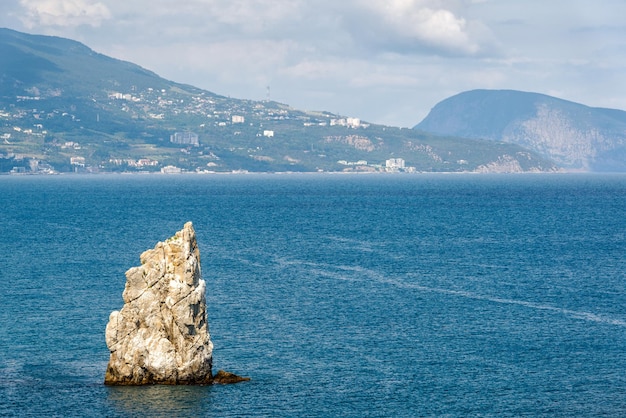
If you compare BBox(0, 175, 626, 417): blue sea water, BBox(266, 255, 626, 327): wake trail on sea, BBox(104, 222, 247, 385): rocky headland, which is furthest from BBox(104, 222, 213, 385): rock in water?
BBox(266, 255, 626, 327): wake trail on sea

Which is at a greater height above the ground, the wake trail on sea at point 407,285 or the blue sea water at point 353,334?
the wake trail on sea at point 407,285

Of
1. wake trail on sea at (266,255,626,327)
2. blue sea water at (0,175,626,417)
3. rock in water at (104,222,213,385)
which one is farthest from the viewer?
wake trail on sea at (266,255,626,327)

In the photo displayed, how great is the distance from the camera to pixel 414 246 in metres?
185

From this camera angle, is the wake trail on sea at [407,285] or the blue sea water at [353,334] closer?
the blue sea water at [353,334]

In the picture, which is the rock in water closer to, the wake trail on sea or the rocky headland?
the rocky headland

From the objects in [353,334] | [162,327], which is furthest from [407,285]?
[162,327]

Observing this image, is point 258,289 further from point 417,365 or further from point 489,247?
point 489,247

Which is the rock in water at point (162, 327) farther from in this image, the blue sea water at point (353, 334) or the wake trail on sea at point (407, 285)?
the wake trail on sea at point (407, 285)

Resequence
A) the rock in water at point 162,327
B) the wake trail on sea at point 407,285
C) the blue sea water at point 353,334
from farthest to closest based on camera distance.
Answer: the wake trail on sea at point 407,285 → the rock in water at point 162,327 → the blue sea water at point 353,334

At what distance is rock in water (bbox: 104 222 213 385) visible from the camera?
8569cm

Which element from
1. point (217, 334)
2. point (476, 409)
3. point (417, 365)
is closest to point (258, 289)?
point (217, 334)

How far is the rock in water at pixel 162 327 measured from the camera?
281ft

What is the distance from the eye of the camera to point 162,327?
283 feet

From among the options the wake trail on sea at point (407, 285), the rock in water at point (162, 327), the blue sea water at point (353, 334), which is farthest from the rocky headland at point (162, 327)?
the wake trail on sea at point (407, 285)
